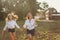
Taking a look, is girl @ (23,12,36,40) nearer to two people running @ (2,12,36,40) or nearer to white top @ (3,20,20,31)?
two people running @ (2,12,36,40)

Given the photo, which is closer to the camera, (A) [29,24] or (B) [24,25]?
(A) [29,24]

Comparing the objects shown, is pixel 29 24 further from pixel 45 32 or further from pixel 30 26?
pixel 45 32

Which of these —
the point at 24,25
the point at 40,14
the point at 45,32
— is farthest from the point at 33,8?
the point at 45,32

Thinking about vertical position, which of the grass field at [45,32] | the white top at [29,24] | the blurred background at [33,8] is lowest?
the grass field at [45,32]

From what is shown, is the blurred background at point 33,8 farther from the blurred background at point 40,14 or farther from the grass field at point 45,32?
the grass field at point 45,32

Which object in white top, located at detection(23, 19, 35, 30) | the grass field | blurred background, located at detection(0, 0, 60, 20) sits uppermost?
blurred background, located at detection(0, 0, 60, 20)

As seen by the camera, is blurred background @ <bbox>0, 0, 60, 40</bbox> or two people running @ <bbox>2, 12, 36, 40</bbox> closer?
two people running @ <bbox>2, 12, 36, 40</bbox>

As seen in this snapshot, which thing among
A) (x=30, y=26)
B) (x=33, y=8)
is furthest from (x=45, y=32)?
(x=33, y=8)

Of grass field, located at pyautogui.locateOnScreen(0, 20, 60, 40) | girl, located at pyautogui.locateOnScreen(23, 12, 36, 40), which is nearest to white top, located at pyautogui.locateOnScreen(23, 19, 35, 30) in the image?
girl, located at pyautogui.locateOnScreen(23, 12, 36, 40)

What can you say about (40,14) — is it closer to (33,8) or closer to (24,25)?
(33,8)

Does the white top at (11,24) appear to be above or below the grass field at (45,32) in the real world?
above

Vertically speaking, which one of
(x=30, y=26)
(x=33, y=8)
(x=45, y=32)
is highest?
(x=33, y=8)

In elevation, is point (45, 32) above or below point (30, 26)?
below

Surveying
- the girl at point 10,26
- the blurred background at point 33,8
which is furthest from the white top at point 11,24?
the blurred background at point 33,8
